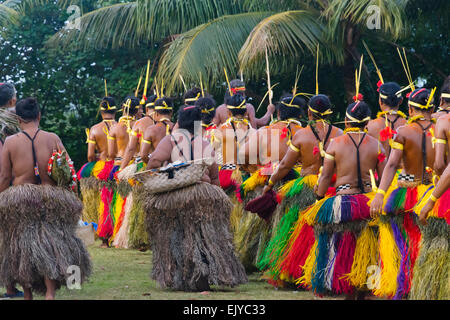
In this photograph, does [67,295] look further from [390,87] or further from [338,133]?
[390,87]

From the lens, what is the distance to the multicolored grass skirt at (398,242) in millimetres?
6473

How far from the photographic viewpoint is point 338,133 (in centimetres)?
766

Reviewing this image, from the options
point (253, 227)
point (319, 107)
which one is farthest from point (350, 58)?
point (319, 107)

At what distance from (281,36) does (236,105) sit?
135 inches

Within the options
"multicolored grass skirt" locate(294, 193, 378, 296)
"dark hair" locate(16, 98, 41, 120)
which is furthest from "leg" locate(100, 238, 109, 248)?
"multicolored grass skirt" locate(294, 193, 378, 296)

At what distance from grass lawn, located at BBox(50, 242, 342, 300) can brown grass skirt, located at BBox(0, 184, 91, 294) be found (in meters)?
0.47

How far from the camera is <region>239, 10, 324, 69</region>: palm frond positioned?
40.0ft

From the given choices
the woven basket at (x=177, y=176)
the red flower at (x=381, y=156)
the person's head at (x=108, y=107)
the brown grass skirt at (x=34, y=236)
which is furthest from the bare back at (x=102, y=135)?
the red flower at (x=381, y=156)

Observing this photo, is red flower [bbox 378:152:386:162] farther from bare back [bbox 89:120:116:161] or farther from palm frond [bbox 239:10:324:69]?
bare back [bbox 89:120:116:161]

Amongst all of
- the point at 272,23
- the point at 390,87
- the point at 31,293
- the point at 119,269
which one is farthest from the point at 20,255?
the point at 272,23

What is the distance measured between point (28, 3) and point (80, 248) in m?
10.1

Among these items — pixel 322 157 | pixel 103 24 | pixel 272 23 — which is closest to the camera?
pixel 322 157

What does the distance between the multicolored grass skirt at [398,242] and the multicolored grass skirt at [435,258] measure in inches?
18.8

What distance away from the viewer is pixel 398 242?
6.58 meters
